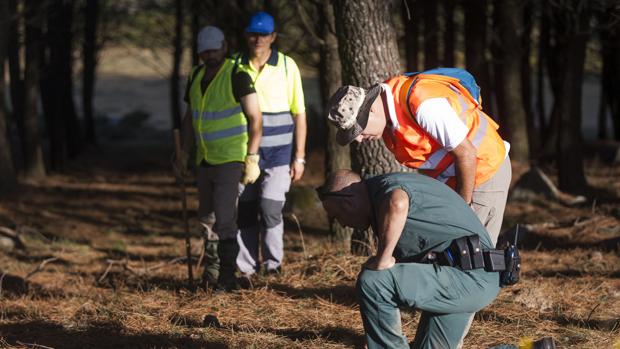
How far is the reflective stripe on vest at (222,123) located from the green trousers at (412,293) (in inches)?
110

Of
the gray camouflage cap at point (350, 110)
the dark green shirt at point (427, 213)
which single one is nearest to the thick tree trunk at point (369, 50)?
the gray camouflage cap at point (350, 110)

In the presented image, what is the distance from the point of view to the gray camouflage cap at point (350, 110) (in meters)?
4.78

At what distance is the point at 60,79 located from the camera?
64.6 ft

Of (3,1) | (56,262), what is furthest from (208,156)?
(3,1)

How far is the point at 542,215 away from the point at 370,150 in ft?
15.7

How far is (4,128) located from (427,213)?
11743 mm

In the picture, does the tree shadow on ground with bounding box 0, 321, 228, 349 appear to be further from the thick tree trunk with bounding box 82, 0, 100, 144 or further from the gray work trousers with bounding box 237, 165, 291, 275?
the thick tree trunk with bounding box 82, 0, 100, 144

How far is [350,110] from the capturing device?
4777 millimetres

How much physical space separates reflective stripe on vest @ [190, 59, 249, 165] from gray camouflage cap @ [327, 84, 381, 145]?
2.33 m

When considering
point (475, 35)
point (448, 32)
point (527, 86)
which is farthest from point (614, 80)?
point (475, 35)

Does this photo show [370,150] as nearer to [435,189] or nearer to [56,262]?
[435,189]

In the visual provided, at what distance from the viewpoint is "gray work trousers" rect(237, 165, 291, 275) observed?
7.52 meters

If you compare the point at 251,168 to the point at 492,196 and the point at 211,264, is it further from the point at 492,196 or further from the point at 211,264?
the point at 492,196

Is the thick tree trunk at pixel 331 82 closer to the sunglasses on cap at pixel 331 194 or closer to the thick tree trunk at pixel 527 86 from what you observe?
the sunglasses on cap at pixel 331 194
